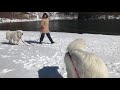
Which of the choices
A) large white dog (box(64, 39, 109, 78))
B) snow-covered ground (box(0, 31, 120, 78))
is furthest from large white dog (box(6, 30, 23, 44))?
large white dog (box(64, 39, 109, 78))

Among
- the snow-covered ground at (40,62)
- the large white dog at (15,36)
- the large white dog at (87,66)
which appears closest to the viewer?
the large white dog at (87,66)

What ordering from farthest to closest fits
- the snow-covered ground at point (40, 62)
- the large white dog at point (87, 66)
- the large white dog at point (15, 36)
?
the large white dog at point (15, 36) < the snow-covered ground at point (40, 62) < the large white dog at point (87, 66)

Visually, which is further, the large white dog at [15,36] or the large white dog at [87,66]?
the large white dog at [15,36]

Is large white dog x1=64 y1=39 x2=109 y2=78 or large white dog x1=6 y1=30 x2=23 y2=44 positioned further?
large white dog x1=6 y1=30 x2=23 y2=44

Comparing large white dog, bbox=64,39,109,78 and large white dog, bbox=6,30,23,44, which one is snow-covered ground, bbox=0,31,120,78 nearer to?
large white dog, bbox=6,30,23,44

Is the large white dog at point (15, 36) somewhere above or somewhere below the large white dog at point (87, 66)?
below

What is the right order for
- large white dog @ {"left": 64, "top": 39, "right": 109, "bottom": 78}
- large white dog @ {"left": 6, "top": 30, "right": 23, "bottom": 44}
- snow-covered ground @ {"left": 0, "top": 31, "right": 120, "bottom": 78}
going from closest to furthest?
large white dog @ {"left": 64, "top": 39, "right": 109, "bottom": 78} < snow-covered ground @ {"left": 0, "top": 31, "right": 120, "bottom": 78} < large white dog @ {"left": 6, "top": 30, "right": 23, "bottom": 44}

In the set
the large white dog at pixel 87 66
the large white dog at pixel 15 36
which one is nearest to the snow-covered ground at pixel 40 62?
the large white dog at pixel 15 36

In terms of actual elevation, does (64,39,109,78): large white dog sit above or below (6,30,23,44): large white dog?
above

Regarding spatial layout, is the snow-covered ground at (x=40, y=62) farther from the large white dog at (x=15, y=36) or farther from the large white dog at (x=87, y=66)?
the large white dog at (x=87, y=66)
